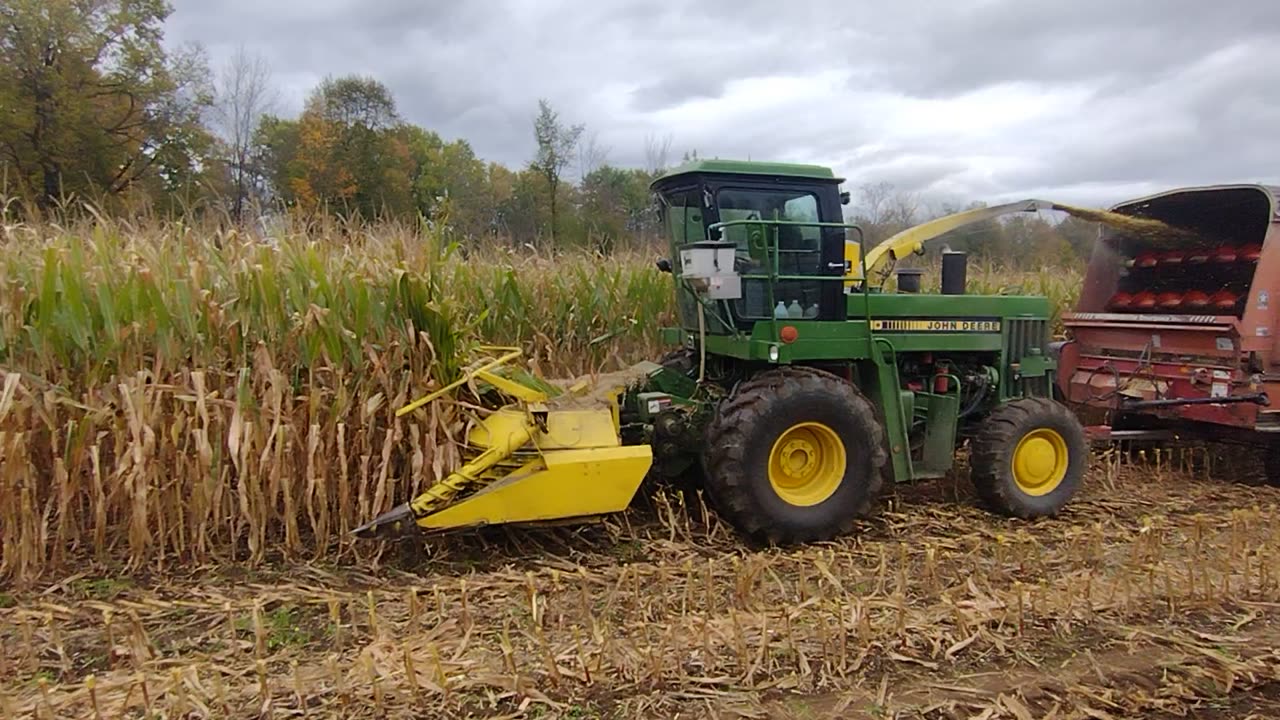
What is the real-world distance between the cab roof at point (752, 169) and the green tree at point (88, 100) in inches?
746

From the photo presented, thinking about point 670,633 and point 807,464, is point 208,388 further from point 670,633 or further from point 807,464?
point 807,464

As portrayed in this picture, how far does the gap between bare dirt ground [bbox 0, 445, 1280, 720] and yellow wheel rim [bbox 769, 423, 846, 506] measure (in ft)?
1.03

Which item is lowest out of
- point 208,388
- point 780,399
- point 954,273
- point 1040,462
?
point 1040,462

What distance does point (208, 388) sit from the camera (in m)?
4.17

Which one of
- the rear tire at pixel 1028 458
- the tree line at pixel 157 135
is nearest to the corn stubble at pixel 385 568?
the rear tire at pixel 1028 458

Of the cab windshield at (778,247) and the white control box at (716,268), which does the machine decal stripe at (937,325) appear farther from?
the white control box at (716,268)

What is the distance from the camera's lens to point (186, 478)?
4.11 metres

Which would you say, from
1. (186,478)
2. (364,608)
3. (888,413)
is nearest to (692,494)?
(888,413)

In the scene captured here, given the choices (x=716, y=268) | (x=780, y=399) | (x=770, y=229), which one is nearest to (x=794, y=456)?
(x=780, y=399)

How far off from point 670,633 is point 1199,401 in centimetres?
492

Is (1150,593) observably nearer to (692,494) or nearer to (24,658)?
(692,494)

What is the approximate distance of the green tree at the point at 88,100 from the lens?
70.8 ft

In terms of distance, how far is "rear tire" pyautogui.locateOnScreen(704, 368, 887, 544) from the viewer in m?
4.39

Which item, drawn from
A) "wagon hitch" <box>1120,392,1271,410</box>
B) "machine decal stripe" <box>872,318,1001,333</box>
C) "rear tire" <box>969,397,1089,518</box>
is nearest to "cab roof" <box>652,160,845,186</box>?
"machine decal stripe" <box>872,318,1001,333</box>
